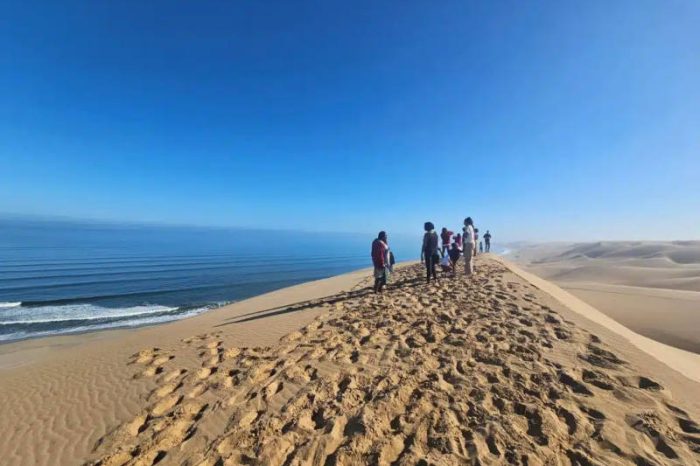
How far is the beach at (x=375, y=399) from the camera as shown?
3387mm

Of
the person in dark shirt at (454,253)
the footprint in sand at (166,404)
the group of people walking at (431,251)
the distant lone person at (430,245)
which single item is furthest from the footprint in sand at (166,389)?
the person in dark shirt at (454,253)

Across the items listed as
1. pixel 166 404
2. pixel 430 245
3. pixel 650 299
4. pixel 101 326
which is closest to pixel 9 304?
pixel 101 326

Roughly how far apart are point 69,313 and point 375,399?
20.4 m

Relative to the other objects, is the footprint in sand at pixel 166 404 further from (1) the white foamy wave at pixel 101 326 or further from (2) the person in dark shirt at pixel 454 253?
(2) the person in dark shirt at pixel 454 253

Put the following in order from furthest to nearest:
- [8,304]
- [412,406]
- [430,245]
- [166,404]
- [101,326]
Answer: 1. [8,304]
2. [101,326]
3. [430,245]
4. [166,404]
5. [412,406]

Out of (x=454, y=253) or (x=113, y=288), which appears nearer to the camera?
(x=454, y=253)

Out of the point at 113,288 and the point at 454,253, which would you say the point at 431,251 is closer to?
the point at 454,253

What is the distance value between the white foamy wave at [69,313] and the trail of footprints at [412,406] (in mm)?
12630

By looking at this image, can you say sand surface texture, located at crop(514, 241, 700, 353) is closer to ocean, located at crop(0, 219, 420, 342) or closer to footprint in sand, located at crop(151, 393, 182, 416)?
footprint in sand, located at crop(151, 393, 182, 416)

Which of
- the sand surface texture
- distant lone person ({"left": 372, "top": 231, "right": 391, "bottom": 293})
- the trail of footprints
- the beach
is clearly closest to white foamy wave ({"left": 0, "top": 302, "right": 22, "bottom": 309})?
the beach

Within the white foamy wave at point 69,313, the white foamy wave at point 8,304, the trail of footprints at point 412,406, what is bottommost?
the white foamy wave at point 69,313

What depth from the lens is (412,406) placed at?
412 centimetres

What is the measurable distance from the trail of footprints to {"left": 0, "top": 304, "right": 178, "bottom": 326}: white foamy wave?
12.6 m

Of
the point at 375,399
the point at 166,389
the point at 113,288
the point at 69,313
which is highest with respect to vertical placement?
the point at 375,399
